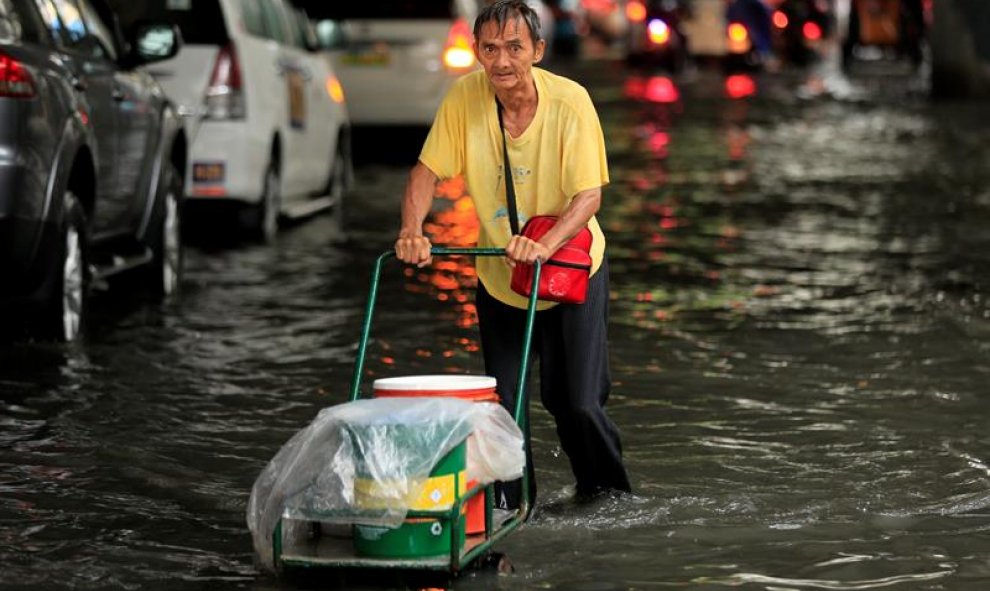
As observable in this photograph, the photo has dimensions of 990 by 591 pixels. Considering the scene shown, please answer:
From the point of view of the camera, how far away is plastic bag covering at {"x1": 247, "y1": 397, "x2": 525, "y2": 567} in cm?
556

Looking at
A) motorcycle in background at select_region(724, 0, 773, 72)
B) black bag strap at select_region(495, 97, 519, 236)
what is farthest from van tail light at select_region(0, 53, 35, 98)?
motorcycle in background at select_region(724, 0, 773, 72)

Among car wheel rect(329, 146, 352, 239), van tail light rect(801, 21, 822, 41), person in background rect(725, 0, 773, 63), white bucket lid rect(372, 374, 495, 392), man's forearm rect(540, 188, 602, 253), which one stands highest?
man's forearm rect(540, 188, 602, 253)

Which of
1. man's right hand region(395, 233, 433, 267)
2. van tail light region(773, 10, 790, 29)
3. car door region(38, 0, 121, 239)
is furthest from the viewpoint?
van tail light region(773, 10, 790, 29)

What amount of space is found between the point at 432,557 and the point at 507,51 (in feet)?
4.91

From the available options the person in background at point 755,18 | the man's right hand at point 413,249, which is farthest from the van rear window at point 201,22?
the person in background at point 755,18

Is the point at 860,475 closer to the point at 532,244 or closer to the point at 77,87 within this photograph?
the point at 532,244

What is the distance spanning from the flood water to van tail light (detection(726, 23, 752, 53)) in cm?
2386

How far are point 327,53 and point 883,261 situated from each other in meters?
8.70

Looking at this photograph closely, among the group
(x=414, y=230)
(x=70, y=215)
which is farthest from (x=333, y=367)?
(x=414, y=230)

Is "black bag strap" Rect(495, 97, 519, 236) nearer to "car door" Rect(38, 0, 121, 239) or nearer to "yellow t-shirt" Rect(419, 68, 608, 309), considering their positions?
"yellow t-shirt" Rect(419, 68, 608, 309)

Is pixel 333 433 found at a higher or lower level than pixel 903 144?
higher

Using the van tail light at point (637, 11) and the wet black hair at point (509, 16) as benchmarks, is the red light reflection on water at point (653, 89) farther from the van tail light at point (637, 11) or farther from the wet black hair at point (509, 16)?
the wet black hair at point (509, 16)

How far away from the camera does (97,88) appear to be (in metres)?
10.6

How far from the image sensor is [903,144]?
Answer: 2509 cm
